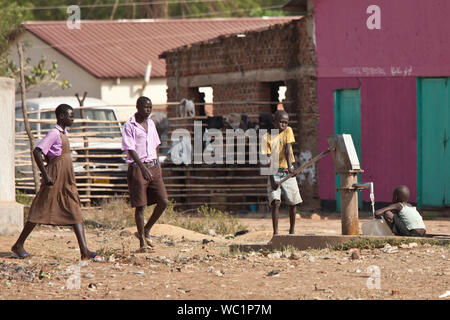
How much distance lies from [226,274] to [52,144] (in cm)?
232

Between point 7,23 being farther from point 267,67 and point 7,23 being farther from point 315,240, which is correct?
point 315,240

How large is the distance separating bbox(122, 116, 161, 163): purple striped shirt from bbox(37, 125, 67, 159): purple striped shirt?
0.80 metres

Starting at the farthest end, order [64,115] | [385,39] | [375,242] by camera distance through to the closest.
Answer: [385,39]
[64,115]
[375,242]

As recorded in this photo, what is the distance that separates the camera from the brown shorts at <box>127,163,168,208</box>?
9.80 metres

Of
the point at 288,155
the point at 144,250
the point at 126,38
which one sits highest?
the point at 126,38

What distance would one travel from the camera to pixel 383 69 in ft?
51.7

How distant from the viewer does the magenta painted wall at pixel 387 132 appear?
50.4 feet

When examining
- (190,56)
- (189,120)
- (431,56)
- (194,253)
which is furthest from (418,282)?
(190,56)

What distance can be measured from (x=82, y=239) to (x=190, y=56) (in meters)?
11.7

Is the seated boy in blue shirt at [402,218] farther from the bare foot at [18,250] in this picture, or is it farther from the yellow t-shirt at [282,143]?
the bare foot at [18,250]

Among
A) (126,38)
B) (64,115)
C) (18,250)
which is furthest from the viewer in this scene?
(126,38)

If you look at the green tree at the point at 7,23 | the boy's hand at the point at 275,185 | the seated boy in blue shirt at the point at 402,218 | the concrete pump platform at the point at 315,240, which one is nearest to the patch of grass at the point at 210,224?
the boy's hand at the point at 275,185

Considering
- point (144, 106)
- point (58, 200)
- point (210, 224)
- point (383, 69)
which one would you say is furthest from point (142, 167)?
point (383, 69)
